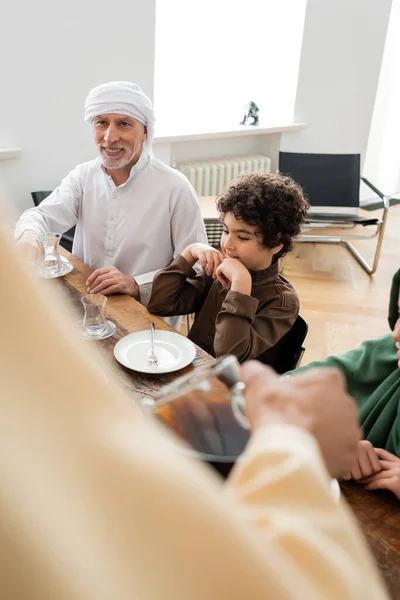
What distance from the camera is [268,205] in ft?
5.74

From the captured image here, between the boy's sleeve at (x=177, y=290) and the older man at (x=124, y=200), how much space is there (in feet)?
0.80

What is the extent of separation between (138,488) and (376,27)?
5.53 meters

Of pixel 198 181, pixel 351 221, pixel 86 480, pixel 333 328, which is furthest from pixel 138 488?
pixel 198 181

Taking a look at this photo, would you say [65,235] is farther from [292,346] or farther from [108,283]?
[292,346]

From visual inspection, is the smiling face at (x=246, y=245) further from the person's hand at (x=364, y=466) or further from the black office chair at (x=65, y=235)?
the black office chair at (x=65, y=235)

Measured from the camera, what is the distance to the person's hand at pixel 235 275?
1.64m

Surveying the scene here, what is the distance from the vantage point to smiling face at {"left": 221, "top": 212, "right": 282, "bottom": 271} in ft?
5.77

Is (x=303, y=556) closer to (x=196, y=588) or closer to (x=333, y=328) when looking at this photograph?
(x=196, y=588)

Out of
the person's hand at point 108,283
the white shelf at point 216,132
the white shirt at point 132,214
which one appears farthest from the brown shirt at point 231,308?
the white shelf at point 216,132

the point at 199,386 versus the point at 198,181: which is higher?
the point at 199,386

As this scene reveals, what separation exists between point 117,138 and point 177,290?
76 cm

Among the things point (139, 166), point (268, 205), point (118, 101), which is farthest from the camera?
point (139, 166)

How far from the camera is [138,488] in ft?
0.62

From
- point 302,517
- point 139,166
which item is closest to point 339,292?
point 139,166
